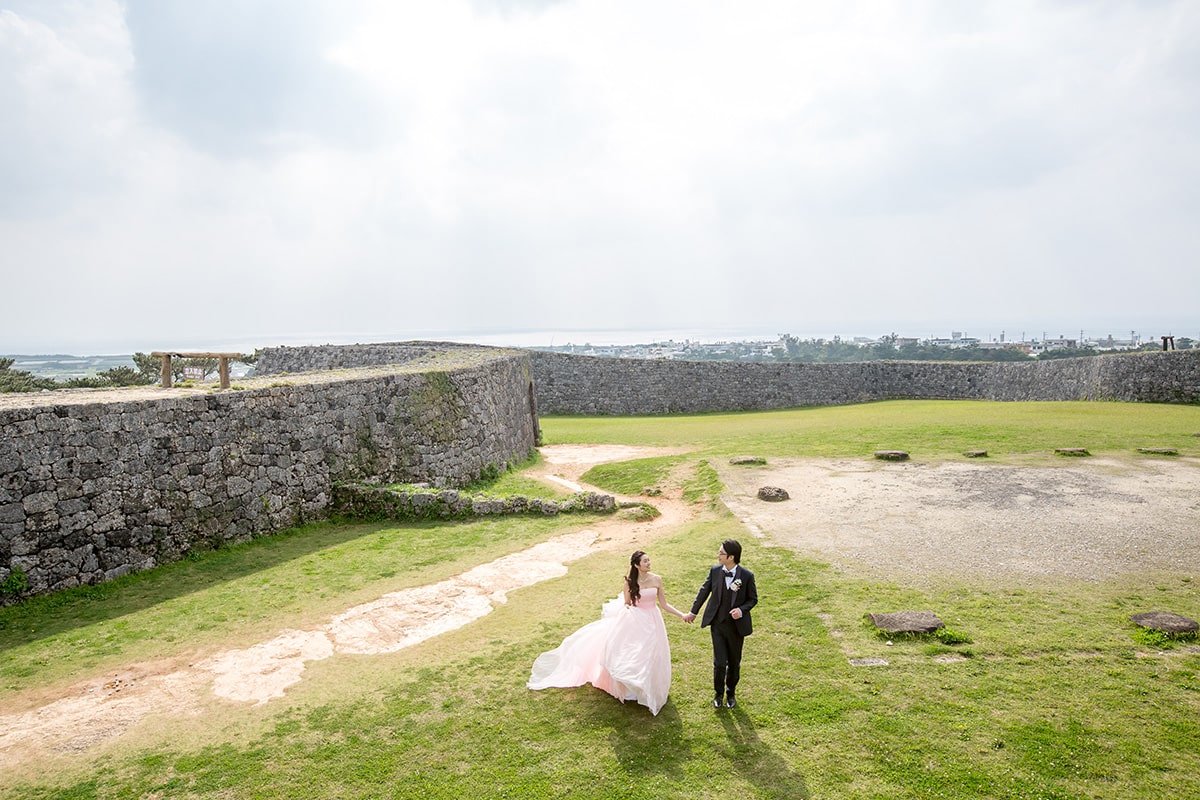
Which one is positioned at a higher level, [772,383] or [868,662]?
[772,383]


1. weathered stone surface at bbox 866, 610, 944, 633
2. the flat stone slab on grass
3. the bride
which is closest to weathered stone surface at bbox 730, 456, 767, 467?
weathered stone surface at bbox 866, 610, 944, 633

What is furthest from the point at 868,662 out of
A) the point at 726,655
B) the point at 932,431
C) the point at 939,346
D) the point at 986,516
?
the point at 939,346

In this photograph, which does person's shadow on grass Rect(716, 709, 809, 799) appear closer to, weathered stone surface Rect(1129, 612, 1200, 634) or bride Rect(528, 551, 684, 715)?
bride Rect(528, 551, 684, 715)

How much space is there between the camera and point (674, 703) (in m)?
6.87

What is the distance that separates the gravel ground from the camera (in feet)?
32.9

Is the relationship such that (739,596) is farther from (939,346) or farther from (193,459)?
(939,346)

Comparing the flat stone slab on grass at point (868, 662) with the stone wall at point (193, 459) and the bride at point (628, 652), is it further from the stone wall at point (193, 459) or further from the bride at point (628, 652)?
the stone wall at point (193, 459)

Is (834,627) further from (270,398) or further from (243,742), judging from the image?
(270,398)

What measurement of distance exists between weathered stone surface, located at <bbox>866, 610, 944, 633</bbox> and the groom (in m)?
2.17

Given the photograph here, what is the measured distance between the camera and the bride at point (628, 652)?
6691mm

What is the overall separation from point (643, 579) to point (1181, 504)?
11.3m

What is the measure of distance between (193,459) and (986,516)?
13.6 meters

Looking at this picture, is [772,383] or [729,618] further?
[772,383]

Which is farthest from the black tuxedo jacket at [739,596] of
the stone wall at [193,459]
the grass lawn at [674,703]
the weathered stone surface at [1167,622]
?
the stone wall at [193,459]
